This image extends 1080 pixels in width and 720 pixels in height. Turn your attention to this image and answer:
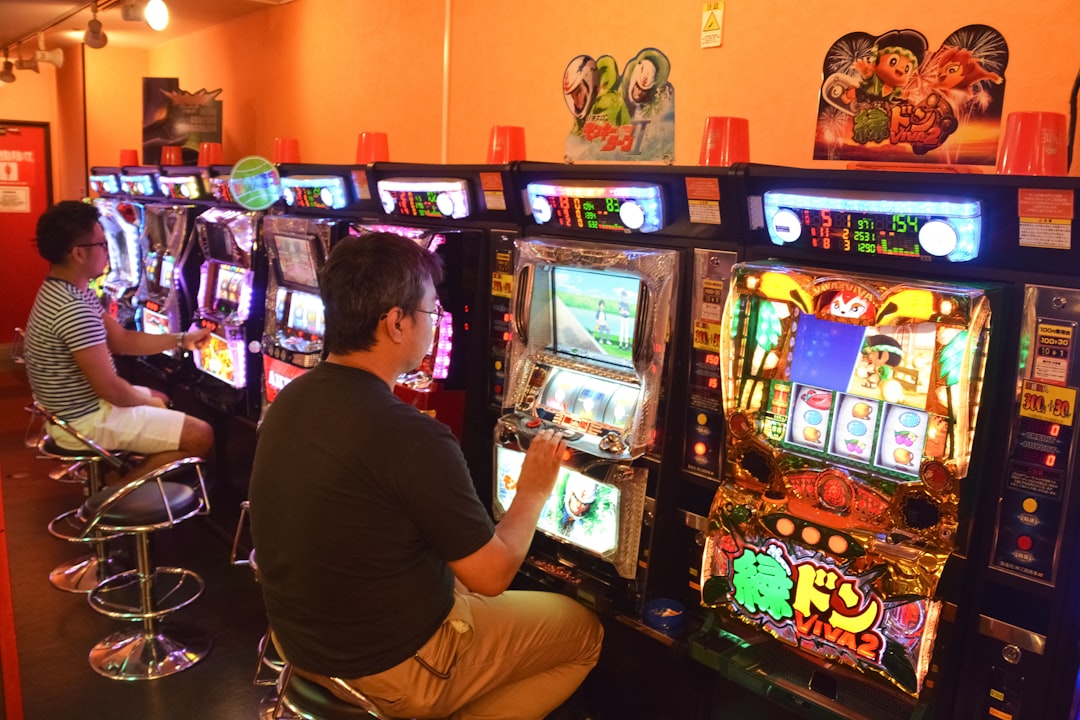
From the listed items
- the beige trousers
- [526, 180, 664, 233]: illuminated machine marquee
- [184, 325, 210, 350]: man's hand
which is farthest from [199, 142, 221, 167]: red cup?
the beige trousers

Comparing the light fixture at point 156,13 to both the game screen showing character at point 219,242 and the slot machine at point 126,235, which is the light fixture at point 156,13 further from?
the slot machine at point 126,235

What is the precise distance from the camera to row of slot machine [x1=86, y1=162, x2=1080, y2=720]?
1873mm

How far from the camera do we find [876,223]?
202 centimetres

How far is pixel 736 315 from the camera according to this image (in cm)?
221

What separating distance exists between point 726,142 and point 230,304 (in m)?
3.20

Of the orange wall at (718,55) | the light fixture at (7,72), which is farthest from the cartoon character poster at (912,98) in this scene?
the light fixture at (7,72)

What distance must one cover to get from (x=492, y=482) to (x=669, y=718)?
0.96 metres

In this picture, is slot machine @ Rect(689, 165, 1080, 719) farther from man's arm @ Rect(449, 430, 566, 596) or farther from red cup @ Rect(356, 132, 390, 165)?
red cup @ Rect(356, 132, 390, 165)

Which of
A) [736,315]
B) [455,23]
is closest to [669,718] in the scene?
[736,315]

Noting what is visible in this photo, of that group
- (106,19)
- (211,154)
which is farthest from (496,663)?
(106,19)

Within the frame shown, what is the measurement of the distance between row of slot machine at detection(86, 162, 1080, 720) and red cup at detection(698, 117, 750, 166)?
138 millimetres

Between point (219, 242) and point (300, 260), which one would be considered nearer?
point (300, 260)

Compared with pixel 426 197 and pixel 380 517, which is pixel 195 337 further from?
pixel 380 517

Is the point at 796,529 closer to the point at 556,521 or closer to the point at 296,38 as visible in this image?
the point at 556,521
